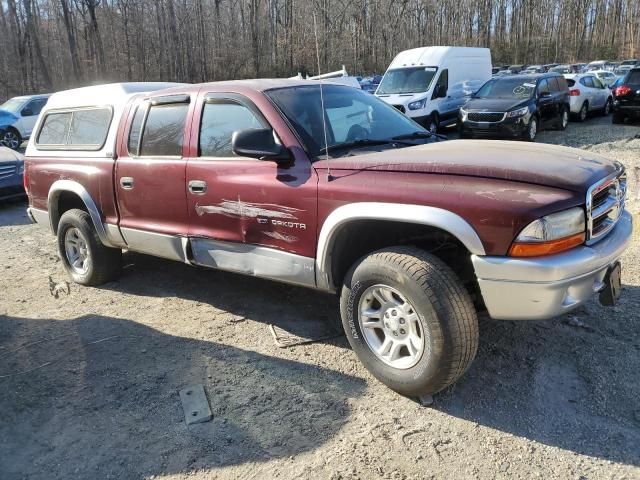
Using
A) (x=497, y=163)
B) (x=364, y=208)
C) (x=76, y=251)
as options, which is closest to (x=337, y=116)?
(x=364, y=208)

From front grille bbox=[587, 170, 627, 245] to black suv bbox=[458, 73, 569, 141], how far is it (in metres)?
9.88

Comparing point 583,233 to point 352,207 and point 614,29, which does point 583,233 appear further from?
point 614,29

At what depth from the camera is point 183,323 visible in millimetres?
4461

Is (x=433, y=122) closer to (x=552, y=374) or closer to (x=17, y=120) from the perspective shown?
(x=552, y=374)

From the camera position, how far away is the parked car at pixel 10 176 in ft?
31.9

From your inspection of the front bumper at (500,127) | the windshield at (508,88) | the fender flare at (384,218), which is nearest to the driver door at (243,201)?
the fender flare at (384,218)

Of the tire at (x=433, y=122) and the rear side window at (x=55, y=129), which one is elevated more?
the rear side window at (x=55, y=129)

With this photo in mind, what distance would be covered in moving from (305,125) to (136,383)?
2062 millimetres

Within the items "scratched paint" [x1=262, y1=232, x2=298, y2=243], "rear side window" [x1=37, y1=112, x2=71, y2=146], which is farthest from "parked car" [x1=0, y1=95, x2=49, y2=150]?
"scratched paint" [x1=262, y1=232, x2=298, y2=243]

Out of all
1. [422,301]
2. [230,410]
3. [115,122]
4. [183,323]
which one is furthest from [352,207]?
[115,122]

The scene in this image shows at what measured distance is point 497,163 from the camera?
301 cm

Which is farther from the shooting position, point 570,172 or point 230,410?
point 230,410

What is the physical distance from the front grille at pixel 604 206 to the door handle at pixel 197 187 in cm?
257

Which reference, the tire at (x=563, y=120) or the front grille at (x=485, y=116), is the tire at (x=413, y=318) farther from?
the tire at (x=563, y=120)
